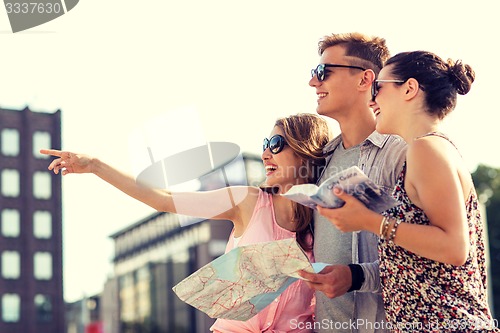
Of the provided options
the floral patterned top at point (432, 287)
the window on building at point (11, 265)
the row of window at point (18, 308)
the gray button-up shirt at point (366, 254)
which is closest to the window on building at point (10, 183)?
the window on building at point (11, 265)

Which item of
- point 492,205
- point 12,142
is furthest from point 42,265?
point 492,205

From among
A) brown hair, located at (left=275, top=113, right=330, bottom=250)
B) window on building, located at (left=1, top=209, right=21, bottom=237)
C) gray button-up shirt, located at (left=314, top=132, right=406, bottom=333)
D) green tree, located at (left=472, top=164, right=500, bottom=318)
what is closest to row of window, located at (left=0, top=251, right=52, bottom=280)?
window on building, located at (left=1, top=209, right=21, bottom=237)

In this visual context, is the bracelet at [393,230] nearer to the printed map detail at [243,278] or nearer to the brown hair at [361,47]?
the printed map detail at [243,278]

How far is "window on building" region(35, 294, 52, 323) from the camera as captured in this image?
7544 cm

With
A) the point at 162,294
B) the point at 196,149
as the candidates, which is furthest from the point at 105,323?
the point at 196,149

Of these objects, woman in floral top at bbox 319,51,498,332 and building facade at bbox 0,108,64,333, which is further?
building facade at bbox 0,108,64,333

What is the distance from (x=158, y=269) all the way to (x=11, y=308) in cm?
1717

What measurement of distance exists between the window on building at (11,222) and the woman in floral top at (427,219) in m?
75.5

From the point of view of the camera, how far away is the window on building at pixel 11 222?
A: 76.1 meters

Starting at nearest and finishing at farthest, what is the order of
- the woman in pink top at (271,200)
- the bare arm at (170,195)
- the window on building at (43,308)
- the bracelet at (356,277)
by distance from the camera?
1. the bracelet at (356,277)
2. the bare arm at (170,195)
3. the woman in pink top at (271,200)
4. the window on building at (43,308)

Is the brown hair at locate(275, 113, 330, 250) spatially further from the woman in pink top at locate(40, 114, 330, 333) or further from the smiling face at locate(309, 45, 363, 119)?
the smiling face at locate(309, 45, 363, 119)

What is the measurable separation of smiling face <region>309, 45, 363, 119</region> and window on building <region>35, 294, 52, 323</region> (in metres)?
73.8

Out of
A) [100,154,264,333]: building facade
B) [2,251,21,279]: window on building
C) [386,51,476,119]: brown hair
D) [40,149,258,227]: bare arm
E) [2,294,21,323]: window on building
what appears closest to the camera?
[386,51,476,119]: brown hair

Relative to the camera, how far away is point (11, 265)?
7500 centimetres
